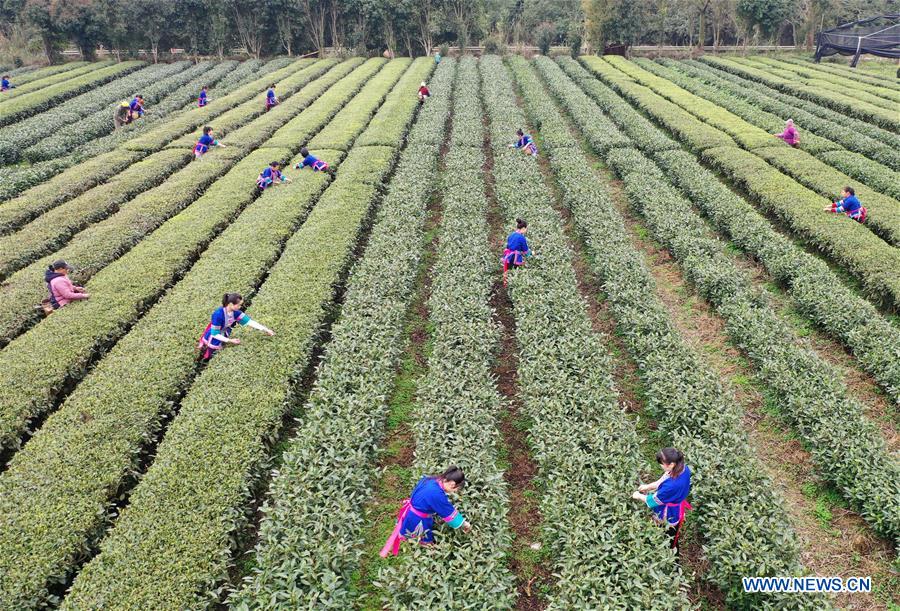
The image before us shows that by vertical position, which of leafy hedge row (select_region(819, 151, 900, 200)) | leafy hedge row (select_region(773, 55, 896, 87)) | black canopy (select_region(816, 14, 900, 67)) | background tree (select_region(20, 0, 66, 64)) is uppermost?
background tree (select_region(20, 0, 66, 64))

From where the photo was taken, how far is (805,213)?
16234 millimetres

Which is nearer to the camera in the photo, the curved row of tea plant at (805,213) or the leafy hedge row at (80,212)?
the curved row of tea plant at (805,213)

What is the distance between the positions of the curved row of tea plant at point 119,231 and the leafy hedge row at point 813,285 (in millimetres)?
17830

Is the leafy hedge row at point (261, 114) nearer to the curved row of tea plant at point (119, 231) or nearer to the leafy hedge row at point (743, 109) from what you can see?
the curved row of tea plant at point (119, 231)

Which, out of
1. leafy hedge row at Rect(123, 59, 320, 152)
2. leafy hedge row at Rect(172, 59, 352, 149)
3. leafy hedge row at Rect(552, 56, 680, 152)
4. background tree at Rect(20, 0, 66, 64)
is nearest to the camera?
leafy hedge row at Rect(552, 56, 680, 152)

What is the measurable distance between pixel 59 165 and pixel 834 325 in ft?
92.4

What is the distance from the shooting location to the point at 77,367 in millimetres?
10453

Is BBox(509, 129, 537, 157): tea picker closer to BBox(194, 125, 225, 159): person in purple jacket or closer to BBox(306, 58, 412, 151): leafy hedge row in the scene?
BBox(306, 58, 412, 151): leafy hedge row

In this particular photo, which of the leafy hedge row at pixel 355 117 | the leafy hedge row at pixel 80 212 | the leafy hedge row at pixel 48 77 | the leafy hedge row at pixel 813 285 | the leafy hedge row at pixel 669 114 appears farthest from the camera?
the leafy hedge row at pixel 48 77

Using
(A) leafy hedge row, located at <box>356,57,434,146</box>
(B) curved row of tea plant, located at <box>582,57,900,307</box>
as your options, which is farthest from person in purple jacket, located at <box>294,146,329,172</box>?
(B) curved row of tea plant, located at <box>582,57,900,307</box>

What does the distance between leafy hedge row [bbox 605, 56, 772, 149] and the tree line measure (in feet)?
56.9

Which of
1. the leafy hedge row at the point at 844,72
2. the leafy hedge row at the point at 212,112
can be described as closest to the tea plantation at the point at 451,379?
the leafy hedge row at the point at 212,112

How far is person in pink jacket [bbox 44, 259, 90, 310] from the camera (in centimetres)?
1212

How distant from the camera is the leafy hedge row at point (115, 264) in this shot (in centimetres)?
970
